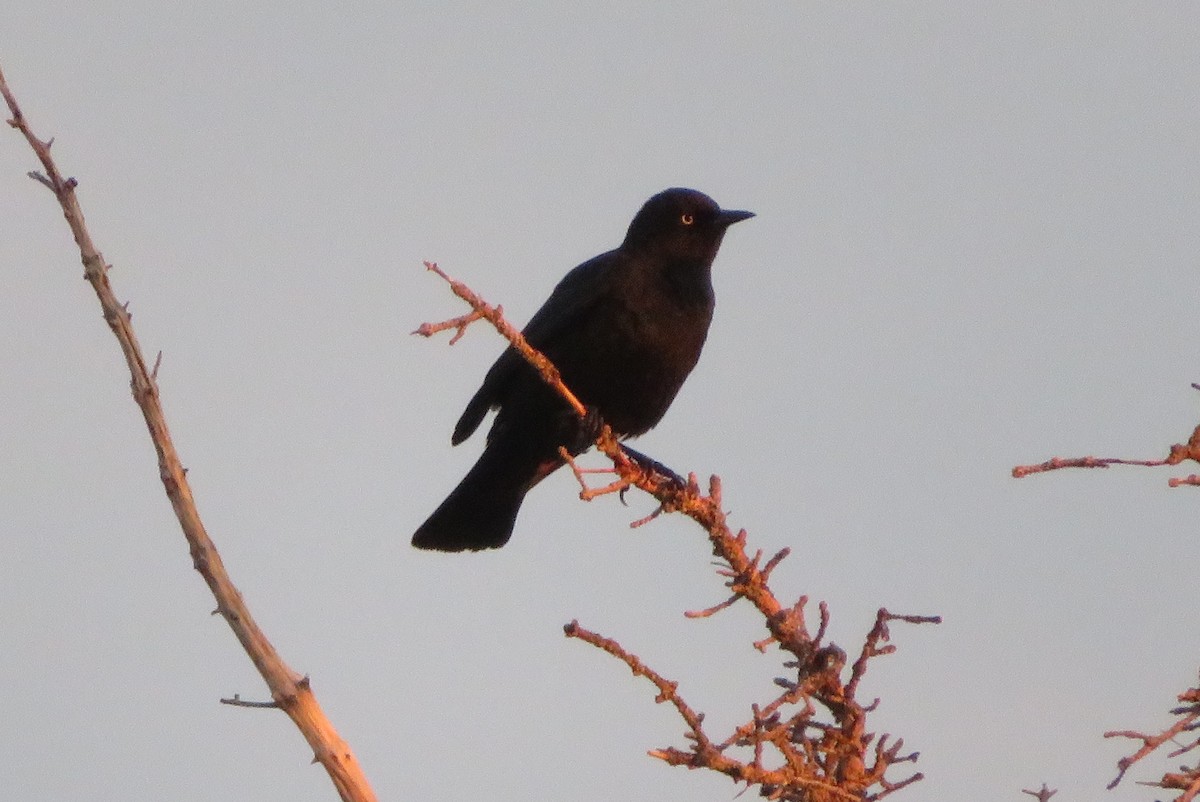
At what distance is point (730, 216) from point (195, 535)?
5.50 m

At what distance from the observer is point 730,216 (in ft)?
27.2

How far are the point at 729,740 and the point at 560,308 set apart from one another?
4193 millimetres

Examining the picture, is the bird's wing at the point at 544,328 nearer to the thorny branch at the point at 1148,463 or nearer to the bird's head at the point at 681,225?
the bird's head at the point at 681,225

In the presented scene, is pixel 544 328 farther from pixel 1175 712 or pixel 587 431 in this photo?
pixel 1175 712

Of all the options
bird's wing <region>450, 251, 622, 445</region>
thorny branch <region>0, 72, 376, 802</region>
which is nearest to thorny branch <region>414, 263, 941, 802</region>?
thorny branch <region>0, 72, 376, 802</region>

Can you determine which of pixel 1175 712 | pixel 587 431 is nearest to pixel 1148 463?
pixel 1175 712

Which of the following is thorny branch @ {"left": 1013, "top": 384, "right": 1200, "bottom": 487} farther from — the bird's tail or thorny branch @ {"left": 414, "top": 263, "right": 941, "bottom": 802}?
the bird's tail

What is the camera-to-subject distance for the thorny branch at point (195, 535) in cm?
295

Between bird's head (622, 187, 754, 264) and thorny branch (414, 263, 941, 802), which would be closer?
thorny branch (414, 263, 941, 802)

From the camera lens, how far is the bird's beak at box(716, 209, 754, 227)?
8234mm

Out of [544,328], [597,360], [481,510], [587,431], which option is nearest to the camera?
[587,431]

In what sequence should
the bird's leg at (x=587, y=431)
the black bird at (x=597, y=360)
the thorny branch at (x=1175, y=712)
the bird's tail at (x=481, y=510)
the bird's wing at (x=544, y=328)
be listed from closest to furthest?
the thorny branch at (x=1175, y=712)
the bird's leg at (x=587, y=431)
the black bird at (x=597, y=360)
the bird's wing at (x=544, y=328)
the bird's tail at (x=481, y=510)

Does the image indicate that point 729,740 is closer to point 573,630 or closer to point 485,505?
point 573,630

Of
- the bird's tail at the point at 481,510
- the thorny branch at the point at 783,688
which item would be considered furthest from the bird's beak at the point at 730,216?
the thorny branch at the point at 783,688
